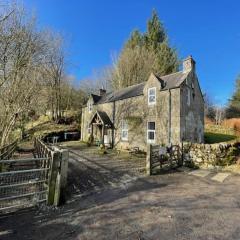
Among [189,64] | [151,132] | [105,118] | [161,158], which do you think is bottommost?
[161,158]

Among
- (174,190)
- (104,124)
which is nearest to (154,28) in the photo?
(104,124)

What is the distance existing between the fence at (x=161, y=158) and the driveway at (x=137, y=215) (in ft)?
6.64

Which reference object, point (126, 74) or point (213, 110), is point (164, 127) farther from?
point (213, 110)

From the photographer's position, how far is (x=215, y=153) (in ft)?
38.5

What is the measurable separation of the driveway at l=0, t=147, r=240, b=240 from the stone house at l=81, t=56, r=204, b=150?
7397mm

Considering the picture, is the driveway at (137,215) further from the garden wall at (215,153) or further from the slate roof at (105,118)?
the slate roof at (105,118)

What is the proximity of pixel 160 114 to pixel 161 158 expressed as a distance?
5.79 m

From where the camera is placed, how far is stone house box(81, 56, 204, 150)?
1517 cm

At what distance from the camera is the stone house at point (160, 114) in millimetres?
15172

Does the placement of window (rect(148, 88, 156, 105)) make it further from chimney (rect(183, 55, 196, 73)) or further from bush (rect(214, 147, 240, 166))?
bush (rect(214, 147, 240, 166))

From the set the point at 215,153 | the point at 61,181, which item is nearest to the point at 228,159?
the point at 215,153

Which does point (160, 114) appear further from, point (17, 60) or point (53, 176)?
point (53, 176)

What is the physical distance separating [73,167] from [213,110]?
41.6m

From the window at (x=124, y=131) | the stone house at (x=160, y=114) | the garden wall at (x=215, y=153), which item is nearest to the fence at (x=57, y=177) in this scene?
the garden wall at (x=215, y=153)
